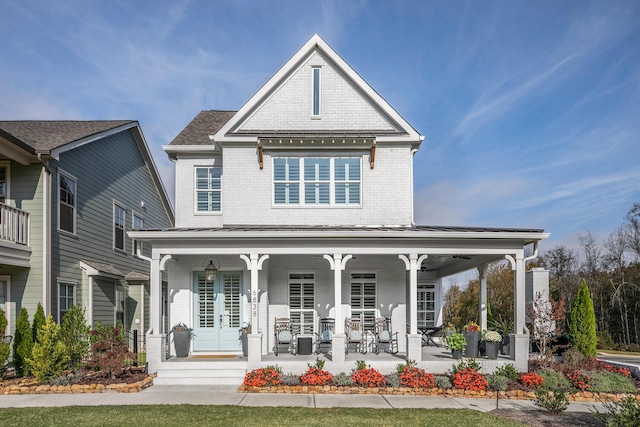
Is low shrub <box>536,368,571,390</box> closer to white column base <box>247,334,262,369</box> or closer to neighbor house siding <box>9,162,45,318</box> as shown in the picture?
white column base <box>247,334,262,369</box>

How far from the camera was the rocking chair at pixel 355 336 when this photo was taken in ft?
42.6

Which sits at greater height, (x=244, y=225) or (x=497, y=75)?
(x=497, y=75)

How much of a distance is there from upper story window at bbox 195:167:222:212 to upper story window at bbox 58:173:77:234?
12.8 ft

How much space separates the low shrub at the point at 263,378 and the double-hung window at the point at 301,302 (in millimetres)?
3045

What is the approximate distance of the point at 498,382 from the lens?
10664 mm

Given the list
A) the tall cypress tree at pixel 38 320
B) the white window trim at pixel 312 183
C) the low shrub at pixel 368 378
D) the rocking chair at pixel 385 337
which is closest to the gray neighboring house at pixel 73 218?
the tall cypress tree at pixel 38 320

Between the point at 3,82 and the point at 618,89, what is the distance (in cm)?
2440

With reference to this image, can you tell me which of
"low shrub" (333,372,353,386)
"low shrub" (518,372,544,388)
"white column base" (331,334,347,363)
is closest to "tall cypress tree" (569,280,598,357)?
"low shrub" (518,372,544,388)

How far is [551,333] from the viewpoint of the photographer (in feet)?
43.2

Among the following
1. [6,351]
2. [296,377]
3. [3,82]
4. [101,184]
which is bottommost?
[296,377]

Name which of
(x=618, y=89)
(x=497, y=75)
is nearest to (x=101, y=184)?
(x=497, y=75)

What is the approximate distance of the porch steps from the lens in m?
11.6

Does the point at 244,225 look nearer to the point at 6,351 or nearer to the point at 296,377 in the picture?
the point at 296,377

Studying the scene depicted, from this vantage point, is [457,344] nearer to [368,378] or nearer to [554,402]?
[368,378]
